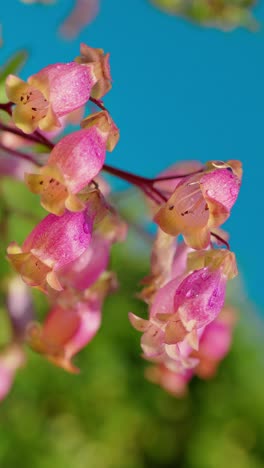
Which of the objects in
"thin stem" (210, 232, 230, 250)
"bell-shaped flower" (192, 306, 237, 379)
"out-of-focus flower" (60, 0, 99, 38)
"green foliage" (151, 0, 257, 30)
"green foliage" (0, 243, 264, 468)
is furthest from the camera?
"green foliage" (0, 243, 264, 468)

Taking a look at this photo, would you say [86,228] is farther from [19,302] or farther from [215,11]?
[215,11]

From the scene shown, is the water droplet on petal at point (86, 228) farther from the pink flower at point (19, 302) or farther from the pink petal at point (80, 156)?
the pink flower at point (19, 302)

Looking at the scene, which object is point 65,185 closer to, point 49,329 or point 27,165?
point 49,329

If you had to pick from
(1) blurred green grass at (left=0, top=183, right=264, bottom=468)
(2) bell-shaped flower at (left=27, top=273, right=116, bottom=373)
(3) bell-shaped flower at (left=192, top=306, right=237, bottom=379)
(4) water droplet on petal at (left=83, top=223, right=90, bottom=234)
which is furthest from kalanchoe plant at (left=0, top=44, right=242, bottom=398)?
(1) blurred green grass at (left=0, top=183, right=264, bottom=468)

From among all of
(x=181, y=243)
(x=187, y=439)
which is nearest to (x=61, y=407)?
(x=187, y=439)

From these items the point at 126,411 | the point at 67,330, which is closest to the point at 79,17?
the point at 67,330

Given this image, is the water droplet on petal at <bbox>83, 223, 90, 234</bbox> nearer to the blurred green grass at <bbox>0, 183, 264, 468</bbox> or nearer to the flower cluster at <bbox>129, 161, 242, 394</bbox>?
the flower cluster at <bbox>129, 161, 242, 394</bbox>
